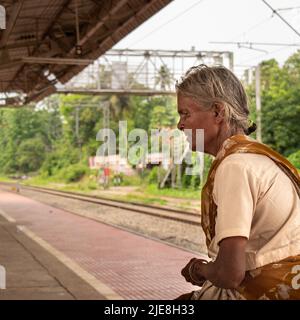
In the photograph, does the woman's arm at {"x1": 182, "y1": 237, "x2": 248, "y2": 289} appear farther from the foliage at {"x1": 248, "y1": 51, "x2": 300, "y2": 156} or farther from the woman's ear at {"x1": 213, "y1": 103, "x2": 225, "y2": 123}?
the foliage at {"x1": 248, "y1": 51, "x2": 300, "y2": 156}

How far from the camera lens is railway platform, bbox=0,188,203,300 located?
21.8ft

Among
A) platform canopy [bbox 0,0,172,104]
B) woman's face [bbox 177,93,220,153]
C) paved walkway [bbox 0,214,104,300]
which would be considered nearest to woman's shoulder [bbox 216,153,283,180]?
woman's face [bbox 177,93,220,153]

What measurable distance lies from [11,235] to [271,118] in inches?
544

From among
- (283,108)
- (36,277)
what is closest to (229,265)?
(36,277)

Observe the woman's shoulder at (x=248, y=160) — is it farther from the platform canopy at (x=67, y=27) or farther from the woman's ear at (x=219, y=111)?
the platform canopy at (x=67, y=27)

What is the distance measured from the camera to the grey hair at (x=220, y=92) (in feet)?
5.48

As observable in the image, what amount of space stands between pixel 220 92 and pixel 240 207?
32cm

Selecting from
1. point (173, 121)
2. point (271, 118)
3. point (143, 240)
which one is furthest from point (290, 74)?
point (143, 240)

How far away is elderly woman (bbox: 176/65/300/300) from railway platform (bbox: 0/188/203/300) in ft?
15.5

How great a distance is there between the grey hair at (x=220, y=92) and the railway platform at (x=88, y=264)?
4.73 meters

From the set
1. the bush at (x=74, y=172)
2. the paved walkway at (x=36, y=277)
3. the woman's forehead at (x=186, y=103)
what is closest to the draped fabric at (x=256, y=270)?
the woman's forehead at (x=186, y=103)

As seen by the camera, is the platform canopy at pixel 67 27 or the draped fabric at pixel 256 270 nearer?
the draped fabric at pixel 256 270

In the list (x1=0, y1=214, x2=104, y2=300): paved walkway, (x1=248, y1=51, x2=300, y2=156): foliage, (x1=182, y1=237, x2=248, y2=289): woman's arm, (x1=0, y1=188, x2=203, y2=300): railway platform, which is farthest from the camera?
(x1=248, y1=51, x2=300, y2=156): foliage

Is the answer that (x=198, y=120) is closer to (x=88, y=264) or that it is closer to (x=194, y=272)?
(x=194, y=272)
